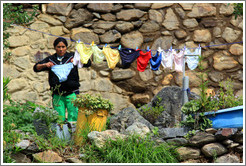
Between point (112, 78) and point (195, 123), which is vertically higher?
point (112, 78)

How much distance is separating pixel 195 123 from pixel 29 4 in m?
4.05

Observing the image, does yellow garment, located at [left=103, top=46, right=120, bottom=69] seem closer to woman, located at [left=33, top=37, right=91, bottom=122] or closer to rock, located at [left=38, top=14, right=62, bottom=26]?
woman, located at [left=33, top=37, right=91, bottom=122]

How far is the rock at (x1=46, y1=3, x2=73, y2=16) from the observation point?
6.61 m

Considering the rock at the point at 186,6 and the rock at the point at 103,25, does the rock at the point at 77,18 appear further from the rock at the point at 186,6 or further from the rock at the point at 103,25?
the rock at the point at 186,6

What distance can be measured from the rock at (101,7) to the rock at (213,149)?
12.5 ft

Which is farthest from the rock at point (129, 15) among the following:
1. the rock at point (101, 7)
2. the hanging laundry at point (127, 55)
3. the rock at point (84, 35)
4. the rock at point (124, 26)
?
the hanging laundry at point (127, 55)

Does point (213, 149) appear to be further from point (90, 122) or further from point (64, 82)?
point (64, 82)

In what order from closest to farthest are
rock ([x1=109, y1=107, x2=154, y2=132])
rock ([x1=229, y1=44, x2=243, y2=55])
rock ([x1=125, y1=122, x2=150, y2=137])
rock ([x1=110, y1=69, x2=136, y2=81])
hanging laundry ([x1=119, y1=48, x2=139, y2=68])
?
rock ([x1=125, y1=122, x2=150, y2=137]) → rock ([x1=109, y1=107, x2=154, y2=132]) → hanging laundry ([x1=119, y1=48, x2=139, y2=68]) → rock ([x1=110, y1=69, x2=136, y2=81]) → rock ([x1=229, y1=44, x2=243, y2=55])

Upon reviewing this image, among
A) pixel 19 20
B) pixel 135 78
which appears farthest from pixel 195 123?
pixel 19 20

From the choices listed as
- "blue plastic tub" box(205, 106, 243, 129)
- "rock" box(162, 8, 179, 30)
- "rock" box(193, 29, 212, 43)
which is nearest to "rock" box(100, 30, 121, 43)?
"rock" box(162, 8, 179, 30)

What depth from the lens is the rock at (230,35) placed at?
22.4ft

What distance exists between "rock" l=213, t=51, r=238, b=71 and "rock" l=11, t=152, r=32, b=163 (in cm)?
431

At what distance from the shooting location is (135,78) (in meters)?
6.70

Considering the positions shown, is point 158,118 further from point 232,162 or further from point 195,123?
point 232,162
